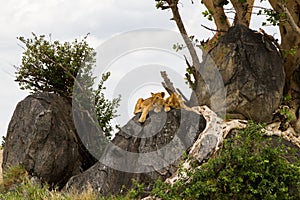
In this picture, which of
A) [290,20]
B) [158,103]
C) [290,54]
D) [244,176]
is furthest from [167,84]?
[244,176]

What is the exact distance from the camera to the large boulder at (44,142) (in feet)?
40.3

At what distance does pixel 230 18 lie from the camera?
13.3 m

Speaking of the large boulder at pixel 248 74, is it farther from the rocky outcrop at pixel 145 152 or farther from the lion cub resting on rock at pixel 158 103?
the rocky outcrop at pixel 145 152

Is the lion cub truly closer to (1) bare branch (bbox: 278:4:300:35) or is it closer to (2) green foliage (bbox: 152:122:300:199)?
(2) green foliage (bbox: 152:122:300:199)

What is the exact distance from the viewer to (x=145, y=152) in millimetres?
10695

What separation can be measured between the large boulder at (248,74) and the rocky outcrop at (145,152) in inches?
36.6

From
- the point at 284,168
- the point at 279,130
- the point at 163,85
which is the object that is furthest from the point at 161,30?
the point at 284,168

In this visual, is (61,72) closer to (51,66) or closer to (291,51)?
(51,66)

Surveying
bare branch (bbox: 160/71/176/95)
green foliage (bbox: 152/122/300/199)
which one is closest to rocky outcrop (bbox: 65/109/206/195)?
bare branch (bbox: 160/71/176/95)

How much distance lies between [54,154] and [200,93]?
11.3 ft

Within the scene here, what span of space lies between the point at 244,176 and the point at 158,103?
2.85 metres

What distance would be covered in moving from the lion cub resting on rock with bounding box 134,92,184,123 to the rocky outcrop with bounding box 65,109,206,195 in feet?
0.39

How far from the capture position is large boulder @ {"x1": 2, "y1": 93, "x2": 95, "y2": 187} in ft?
40.3

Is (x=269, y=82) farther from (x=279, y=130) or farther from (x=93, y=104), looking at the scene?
(x=93, y=104)
